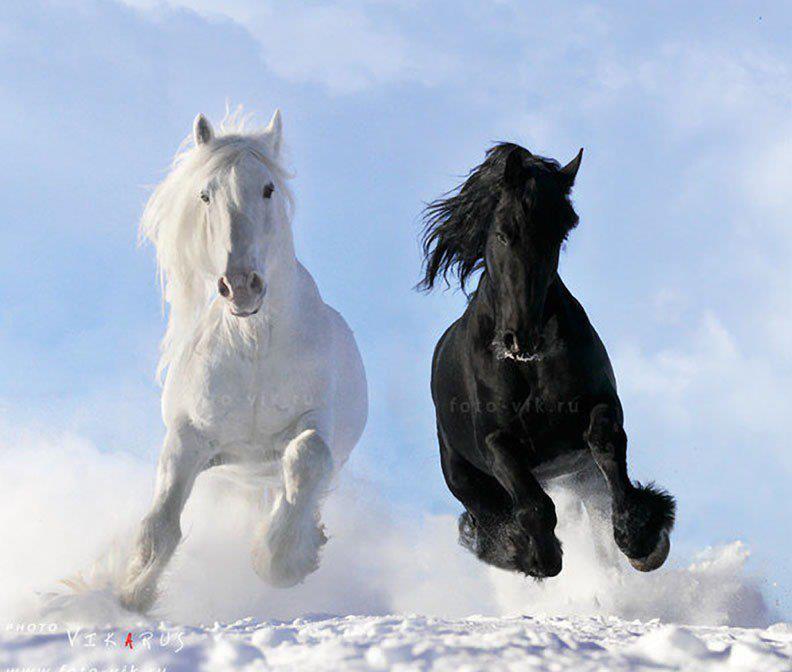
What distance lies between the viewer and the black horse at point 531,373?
171 inches

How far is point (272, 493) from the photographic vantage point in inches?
277

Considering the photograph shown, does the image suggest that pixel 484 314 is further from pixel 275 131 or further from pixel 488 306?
pixel 275 131

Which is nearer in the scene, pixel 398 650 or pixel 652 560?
pixel 398 650

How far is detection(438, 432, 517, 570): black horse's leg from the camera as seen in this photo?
5410mm

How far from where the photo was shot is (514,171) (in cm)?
450

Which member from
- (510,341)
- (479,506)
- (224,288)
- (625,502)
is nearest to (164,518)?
(224,288)

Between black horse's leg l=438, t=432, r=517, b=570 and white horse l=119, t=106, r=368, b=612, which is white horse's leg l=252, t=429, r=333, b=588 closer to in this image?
white horse l=119, t=106, r=368, b=612

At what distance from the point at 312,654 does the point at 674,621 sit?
11.8ft

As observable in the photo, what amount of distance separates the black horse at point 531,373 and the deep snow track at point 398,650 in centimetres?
114

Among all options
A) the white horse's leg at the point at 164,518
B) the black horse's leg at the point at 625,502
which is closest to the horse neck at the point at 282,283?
the white horse's leg at the point at 164,518

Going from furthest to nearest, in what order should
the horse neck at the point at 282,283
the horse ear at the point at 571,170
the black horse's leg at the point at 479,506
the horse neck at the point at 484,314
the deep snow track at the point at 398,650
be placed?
the horse neck at the point at 282,283
the black horse's leg at the point at 479,506
the horse neck at the point at 484,314
the horse ear at the point at 571,170
the deep snow track at the point at 398,650

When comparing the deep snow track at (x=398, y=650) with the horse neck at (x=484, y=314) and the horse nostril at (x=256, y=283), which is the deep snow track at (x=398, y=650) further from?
the horse nostril at (x=256, y=283)

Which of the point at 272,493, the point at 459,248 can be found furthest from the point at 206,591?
the point at 459,248

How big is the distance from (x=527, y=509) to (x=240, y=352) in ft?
7.05
